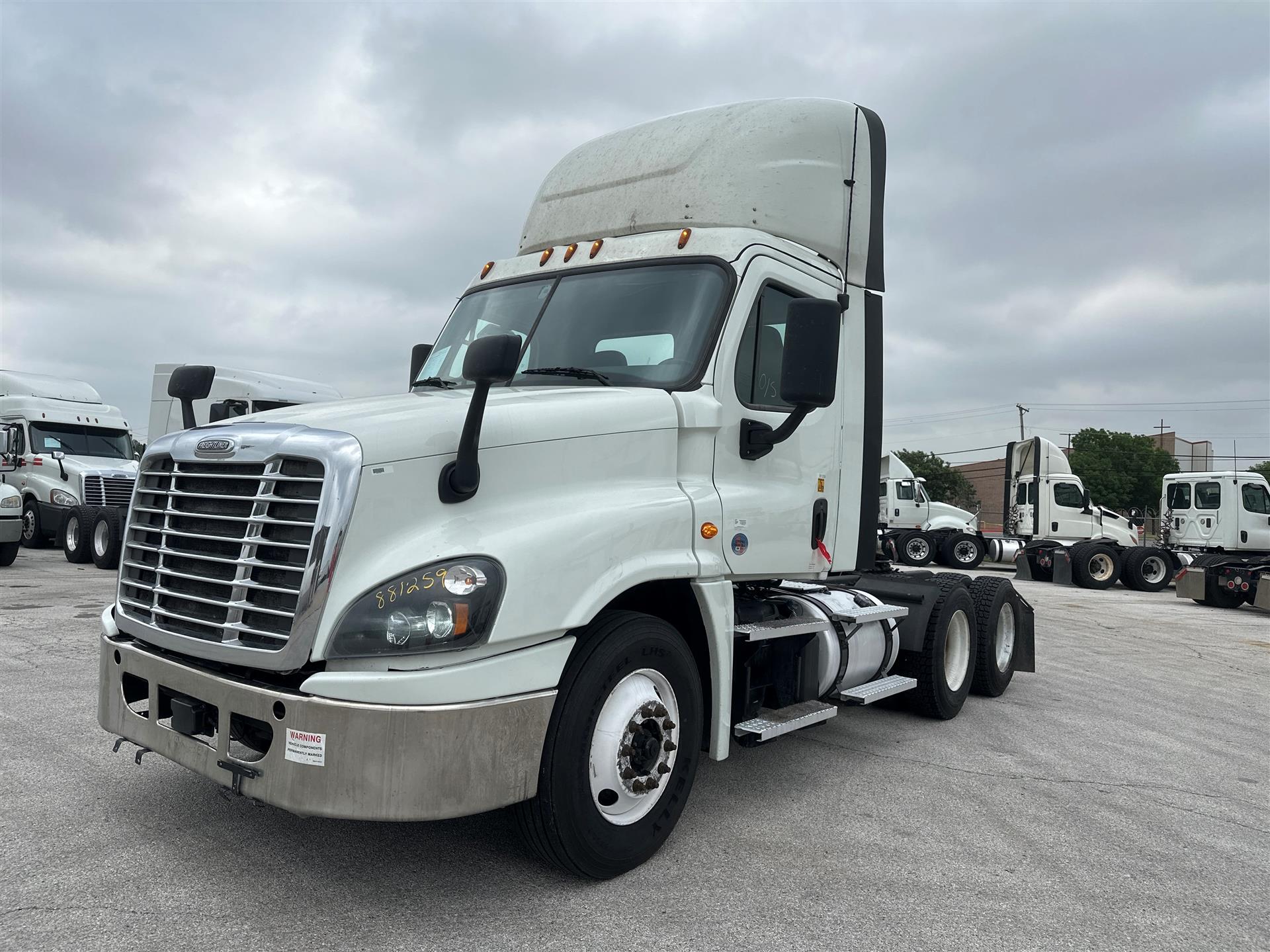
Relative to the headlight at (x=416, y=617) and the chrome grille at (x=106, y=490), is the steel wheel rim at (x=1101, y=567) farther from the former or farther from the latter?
the headlight at (x=416, y=617)

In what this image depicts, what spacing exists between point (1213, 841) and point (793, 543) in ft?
7.98

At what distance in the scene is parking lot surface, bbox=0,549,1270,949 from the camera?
3244mm

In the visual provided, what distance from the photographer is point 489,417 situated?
354 cm

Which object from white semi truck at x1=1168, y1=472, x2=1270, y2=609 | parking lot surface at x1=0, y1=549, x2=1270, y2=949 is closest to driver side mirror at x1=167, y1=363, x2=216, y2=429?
parking lot surface at x1=0, y1=549, x2=1270, y2=949

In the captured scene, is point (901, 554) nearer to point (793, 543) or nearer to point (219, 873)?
point (793, 543)

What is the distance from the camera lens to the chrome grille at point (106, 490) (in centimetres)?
1784

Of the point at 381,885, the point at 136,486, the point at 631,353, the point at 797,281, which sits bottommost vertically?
the point at 381,885

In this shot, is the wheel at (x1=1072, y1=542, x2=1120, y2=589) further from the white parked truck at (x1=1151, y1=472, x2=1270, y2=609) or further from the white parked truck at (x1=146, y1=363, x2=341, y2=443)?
the white parked truck at (x1=146, y1=363, x2=341, y2=443)

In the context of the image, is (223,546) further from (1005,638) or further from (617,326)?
(1005,638)

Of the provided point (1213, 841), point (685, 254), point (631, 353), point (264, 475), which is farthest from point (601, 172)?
point (1213, 841)

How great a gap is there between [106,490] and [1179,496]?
24233 millimetres

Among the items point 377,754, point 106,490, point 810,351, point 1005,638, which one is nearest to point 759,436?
point 810,351

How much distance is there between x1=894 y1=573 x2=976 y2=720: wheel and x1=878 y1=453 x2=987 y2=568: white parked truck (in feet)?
65.4

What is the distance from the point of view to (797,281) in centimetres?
493
